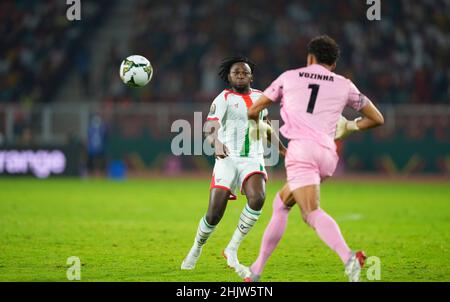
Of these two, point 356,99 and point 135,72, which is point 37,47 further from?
point 356,99

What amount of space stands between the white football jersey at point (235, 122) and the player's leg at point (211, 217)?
0.49 metres

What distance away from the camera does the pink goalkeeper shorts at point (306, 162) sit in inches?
276

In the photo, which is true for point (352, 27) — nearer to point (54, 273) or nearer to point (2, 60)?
point (2, 60)

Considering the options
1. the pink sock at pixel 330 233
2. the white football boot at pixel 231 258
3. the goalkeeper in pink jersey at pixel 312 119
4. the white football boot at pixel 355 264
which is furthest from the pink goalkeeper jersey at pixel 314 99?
the white football boot at pixel 231 258

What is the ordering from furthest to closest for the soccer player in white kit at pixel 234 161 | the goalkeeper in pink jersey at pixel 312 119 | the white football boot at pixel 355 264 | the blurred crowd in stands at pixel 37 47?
the blurred crowd in stands at pixel 37 47 → the soccer player in white kit at pixel 234 161 → the goalkeeper in pink jersey at pixel 312 119 → the white football boot at pixel 355 264

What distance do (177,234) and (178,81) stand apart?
16.6 m

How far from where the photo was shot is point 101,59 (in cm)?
3047

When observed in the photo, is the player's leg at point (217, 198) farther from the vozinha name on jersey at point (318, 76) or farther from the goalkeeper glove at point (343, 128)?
the vozinha name on jersey at point (318, 76)

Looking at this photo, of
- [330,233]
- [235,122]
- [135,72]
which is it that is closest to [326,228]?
[330,233]

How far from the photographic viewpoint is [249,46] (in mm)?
28266

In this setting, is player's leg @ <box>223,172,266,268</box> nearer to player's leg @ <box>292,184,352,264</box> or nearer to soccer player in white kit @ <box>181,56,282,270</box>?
soccer player in white kit @ <box>181,56,282,270</box>

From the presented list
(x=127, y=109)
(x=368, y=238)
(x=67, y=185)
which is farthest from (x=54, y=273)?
(x=127, y=109)
